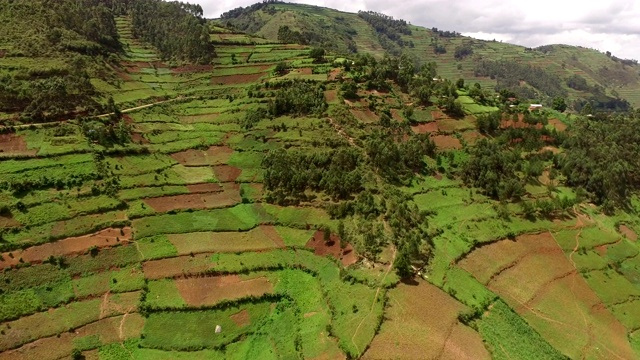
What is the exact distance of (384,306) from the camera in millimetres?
40375

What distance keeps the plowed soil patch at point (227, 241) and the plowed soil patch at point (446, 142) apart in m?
36.7

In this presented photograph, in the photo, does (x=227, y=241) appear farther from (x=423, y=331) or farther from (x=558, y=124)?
(x=558, y=124)

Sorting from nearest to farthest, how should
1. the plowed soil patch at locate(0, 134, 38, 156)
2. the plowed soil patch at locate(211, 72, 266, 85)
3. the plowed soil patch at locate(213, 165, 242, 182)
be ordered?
the plowed soil patch at locate(0, 134, 38, 156) → the plowed soil patch at locate(213, 165, 242, 182) → the plowed soil patch at locate(211, 72, 266, 85)

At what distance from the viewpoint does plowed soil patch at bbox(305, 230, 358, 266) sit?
156 ft

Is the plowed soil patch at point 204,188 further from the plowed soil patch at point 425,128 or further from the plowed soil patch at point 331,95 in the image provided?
the plowed soil patch at point 425,128

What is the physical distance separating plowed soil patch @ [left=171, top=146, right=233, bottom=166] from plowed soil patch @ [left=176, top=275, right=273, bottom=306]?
2520cm

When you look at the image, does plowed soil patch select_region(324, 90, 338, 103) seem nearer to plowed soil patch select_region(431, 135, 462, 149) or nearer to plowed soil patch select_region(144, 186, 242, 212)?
plowed soil patch select_region(431, 135, 462, 149)

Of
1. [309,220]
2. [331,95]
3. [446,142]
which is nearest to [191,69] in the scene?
[331,95]

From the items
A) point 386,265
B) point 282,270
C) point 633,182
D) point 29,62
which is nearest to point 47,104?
point 29,62

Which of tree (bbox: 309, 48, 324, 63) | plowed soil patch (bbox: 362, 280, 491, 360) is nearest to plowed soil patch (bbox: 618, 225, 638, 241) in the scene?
plowed soil patch (bbox: 362, 280, 491, 360)

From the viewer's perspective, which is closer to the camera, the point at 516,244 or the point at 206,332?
the point at 206,332

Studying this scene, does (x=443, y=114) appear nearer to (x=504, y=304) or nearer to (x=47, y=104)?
(x=504, y=304)

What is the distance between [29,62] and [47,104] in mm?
19286

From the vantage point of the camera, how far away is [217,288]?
43844 millimetres
